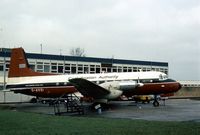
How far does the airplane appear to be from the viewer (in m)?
33.4

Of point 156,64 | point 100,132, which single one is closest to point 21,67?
point 100,132

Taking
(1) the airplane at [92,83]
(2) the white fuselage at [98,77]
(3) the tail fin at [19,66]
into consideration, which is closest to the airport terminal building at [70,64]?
(3) the tail fin at [19,66]

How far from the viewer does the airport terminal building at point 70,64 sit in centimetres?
5715

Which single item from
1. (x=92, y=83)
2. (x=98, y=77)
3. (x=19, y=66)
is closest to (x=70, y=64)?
(x=19, y=66)

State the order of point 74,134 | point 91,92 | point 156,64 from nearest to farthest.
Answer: point 74,134, point 91,92, point 156,64

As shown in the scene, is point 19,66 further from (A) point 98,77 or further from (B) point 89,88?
(B) point 89,88

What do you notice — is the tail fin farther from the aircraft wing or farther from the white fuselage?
the aircraft wing

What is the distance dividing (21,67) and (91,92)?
442 inches

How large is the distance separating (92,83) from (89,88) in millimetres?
1240

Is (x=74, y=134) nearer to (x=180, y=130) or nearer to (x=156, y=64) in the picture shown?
(x=180, y=130)

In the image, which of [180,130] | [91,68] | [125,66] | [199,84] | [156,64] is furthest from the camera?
[199,84]

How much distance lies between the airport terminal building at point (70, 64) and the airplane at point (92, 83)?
566 inches

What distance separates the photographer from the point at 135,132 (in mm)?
13781

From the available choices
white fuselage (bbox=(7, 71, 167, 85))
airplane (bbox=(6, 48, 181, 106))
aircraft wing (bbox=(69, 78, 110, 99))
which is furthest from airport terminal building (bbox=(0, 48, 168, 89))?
aircraft wing (bbox=(69, 78, 110, 99))
